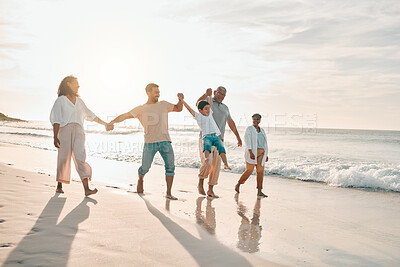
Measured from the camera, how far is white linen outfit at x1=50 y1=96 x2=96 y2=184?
5.21 m

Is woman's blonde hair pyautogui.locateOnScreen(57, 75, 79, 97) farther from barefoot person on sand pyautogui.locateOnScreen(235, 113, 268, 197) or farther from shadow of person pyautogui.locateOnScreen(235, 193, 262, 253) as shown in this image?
barefoot person on sand pyautogui.locateOnScreen(235, 113, 268, 197)

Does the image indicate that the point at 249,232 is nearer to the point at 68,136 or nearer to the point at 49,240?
the point at 49,240

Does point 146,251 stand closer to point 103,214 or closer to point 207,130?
point 103,214

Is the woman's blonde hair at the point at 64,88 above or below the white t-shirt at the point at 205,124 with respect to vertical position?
above

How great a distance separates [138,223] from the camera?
381 cm

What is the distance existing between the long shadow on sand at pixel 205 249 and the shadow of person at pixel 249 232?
0.28 m

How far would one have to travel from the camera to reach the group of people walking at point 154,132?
5.28 meters

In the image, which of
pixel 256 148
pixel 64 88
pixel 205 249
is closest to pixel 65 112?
pixel 64 88

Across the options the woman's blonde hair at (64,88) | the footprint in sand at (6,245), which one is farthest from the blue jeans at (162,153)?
the footprint in sand at (6,245)

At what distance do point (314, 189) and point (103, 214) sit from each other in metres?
6.41

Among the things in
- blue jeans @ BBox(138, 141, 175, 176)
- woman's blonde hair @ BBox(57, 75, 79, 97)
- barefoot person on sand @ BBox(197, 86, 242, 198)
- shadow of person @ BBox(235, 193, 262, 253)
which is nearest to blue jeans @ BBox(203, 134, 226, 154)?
barefoot person on sand @ BBox(197, 86, 242, 198)

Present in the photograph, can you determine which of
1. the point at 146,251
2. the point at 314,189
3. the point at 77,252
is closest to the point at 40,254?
the point at 77,252

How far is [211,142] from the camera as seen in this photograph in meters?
6.28

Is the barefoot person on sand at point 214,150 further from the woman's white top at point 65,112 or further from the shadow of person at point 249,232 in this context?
the woman's white top at point 65,112
